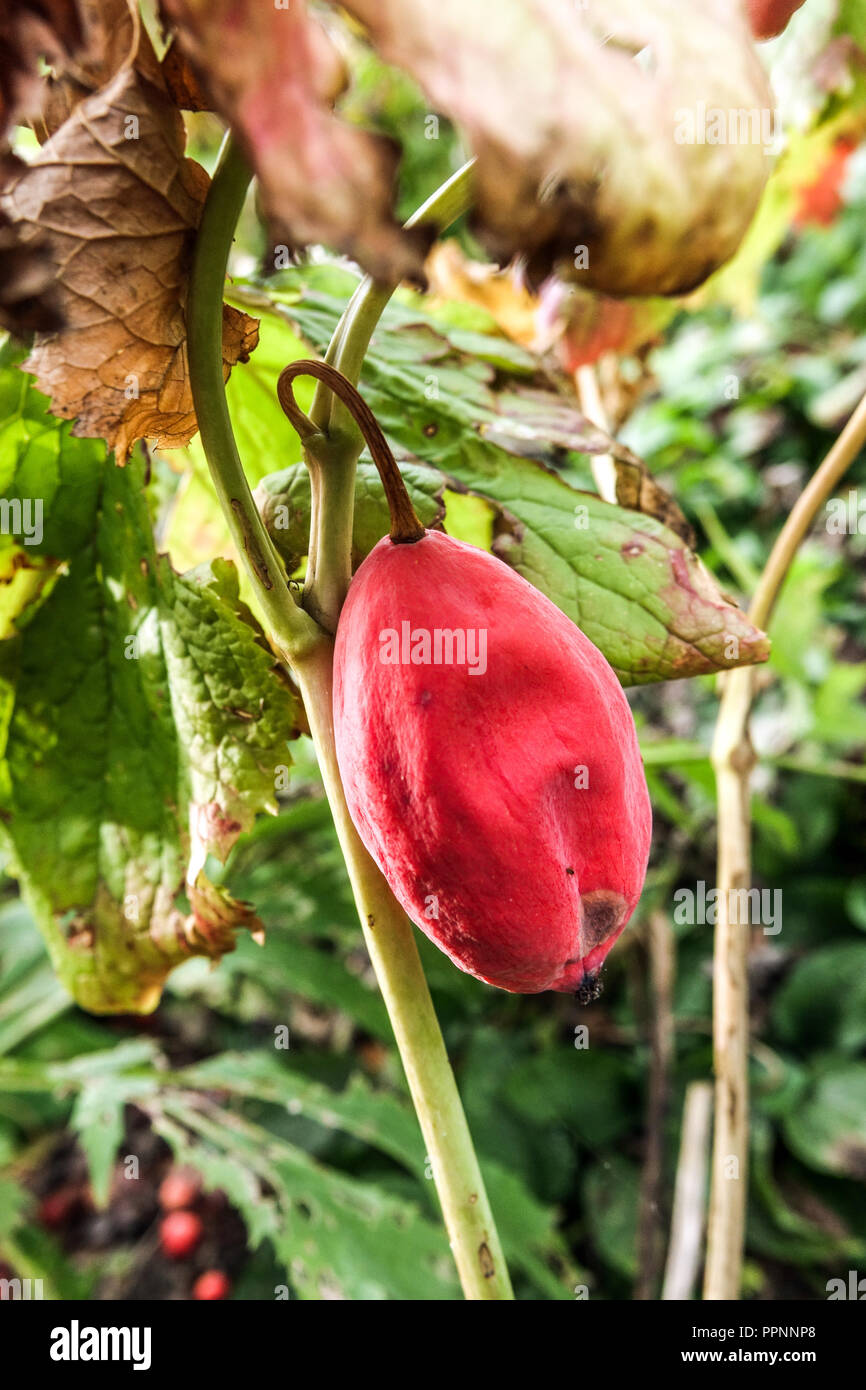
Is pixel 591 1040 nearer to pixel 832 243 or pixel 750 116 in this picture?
pixel 750 116

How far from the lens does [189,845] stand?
0.37 metres

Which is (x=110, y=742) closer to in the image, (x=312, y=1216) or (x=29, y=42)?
(x=29, y=42)

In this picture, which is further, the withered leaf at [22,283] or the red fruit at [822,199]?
the red fruit at [822,199]

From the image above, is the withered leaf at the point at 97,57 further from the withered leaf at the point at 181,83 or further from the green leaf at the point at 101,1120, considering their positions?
the green leaf at the point at 101,1120

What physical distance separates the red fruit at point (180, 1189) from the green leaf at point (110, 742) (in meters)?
1.08

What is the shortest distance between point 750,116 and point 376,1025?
2.84ft

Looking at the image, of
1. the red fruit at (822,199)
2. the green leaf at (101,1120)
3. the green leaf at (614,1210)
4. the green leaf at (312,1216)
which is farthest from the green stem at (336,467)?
the red fruit at (822,199)

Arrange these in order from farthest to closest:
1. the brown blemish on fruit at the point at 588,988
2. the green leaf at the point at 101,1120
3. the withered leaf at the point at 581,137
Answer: the green leaf at the point at 101,1120, the brown blemish on fruit at the point at 588,988, the withered leaf at the point at 581,137

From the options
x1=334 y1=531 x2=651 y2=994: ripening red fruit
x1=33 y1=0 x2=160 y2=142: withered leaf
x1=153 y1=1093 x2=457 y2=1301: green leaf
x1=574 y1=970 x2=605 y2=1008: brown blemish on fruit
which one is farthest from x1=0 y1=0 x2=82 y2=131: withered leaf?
x1=153 y1=1093 x2=457 y2=1301: green leaf

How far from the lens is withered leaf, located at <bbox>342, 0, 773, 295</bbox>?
0.16 metres

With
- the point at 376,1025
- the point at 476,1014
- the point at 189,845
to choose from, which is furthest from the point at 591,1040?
the point at 189,845

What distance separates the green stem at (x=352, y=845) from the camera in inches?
9.8

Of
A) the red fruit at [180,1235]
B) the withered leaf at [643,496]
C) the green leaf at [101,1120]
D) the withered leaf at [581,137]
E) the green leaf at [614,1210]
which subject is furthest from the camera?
the red fruit at [180,1235]

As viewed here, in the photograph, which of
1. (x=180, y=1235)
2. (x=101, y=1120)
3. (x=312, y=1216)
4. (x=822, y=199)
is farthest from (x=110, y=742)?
(x=822, y=199)
